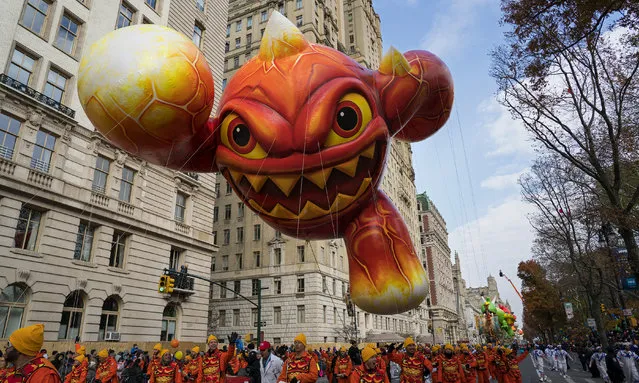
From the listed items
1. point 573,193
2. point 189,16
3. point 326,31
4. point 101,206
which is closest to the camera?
point 101,206

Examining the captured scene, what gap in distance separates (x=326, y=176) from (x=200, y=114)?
57.6 inches

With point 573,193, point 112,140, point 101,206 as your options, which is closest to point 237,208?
point 101,206

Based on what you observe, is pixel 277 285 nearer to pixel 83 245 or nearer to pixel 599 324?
pixel 83 245

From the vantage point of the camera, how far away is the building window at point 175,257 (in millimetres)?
21439

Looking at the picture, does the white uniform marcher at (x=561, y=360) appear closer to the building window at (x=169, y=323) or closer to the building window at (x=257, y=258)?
the building window at (x=169, y=323)

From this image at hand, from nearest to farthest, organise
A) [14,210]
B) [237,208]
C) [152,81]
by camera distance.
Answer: [152,81] → [14,210] → [237,208]

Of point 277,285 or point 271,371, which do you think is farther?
point 277,285

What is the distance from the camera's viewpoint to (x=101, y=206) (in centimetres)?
1750

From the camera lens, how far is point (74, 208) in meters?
16.3

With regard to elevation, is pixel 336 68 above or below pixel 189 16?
below

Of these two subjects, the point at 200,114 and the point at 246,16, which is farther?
the point at 246,16

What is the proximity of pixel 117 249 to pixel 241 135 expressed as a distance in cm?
1670

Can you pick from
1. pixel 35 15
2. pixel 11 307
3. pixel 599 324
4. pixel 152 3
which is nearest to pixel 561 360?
pixel 599 324

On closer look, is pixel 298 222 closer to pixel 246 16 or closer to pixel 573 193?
pixel 573 193
